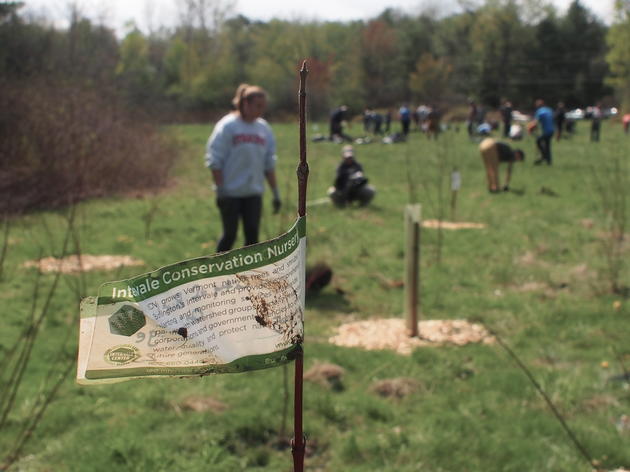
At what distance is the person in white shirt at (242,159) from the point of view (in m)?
5.55

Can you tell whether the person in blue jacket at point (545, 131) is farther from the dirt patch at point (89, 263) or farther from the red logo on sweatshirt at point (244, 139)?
the red logo on sweatshirt at point (244, 139)

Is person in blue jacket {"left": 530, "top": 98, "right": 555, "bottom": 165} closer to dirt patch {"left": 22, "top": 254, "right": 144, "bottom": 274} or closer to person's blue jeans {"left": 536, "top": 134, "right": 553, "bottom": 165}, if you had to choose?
person's blue jeans {"left": 536, "top": 134, "right": 553, "bottom": 165}

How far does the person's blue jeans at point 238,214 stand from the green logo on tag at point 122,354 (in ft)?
16.2

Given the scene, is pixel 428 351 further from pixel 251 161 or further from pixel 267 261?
pixel 267 261

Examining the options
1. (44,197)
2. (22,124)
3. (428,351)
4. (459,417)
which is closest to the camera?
(459,417)

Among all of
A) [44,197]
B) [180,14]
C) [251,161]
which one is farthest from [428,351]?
[180,14]

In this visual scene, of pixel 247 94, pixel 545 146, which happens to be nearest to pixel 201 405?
pixel 247 94

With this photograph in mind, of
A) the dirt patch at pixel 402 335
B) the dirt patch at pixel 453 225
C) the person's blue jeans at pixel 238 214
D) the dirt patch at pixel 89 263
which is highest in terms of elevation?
the person's blue jeans at pixel 238 214

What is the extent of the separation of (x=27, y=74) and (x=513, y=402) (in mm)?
15155

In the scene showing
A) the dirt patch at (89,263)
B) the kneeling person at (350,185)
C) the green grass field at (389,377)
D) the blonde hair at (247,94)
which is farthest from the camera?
the kneeling person at (350,185)

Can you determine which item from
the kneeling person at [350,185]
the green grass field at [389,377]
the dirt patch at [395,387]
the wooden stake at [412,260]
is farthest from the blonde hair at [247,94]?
the kneeling person at [350,185]

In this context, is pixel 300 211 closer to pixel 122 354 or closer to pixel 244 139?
pixel 122 354

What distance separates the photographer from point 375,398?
4.10 m

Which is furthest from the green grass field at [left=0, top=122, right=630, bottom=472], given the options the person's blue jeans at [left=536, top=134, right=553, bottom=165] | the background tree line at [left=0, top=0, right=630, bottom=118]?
the background tree line at [left=0, top=0, right=630, bottom=118]
